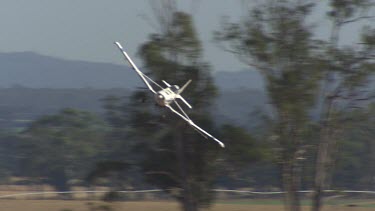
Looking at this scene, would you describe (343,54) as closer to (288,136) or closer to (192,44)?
(288,136)

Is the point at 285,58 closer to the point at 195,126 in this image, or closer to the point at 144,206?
the point at 195,126

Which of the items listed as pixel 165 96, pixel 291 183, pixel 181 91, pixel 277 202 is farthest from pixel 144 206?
pixel 165 96

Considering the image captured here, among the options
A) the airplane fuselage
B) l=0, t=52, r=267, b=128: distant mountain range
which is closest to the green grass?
l=0, t=52, r=267, b=128: distant mountain range

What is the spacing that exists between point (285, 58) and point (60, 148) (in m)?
24.6

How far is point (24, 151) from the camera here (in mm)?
41688

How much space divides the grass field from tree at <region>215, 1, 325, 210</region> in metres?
2.11

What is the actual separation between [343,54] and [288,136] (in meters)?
1.95

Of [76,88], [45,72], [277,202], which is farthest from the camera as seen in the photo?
[45,72]

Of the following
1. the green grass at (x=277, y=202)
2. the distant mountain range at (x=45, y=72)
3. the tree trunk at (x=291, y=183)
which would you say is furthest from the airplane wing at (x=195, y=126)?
the distant mountain range at (x=45, y=72)

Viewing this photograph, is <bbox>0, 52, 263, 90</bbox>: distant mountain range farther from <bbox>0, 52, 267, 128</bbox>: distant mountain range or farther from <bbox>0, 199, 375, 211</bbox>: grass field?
<bbox>0, 199, 375, 211</bbox>: grass field

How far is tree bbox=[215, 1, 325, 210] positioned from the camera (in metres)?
15.7

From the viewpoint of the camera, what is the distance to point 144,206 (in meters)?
21.4

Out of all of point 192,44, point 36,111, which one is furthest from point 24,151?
point 192,44

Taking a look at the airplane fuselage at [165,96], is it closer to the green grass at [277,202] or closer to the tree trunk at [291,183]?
the tree trunk at [291,183]
